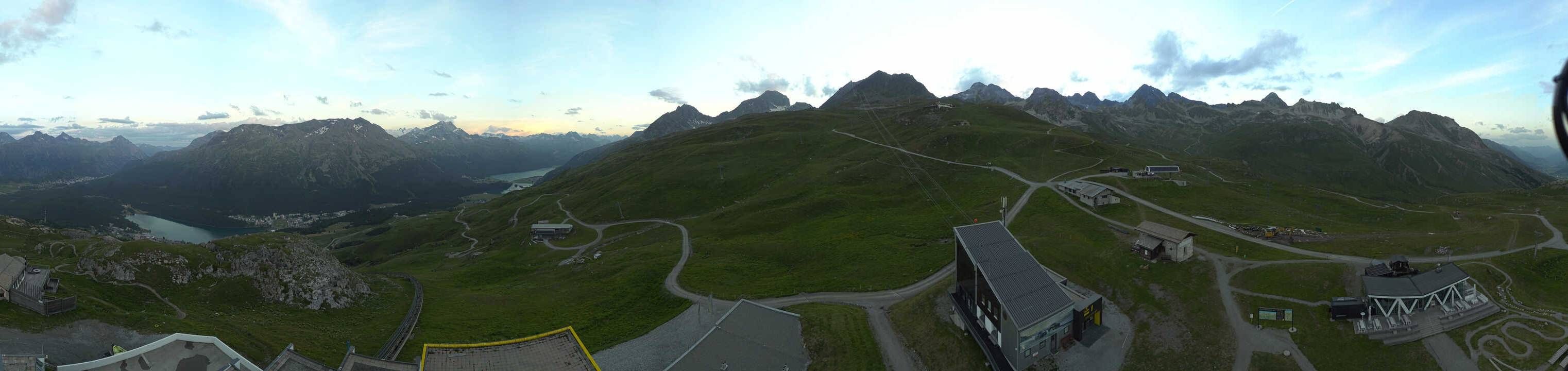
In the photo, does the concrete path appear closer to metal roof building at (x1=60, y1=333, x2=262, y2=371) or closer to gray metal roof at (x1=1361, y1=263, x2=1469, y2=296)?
gray metal roof at (x1=1361, y1=263, x2=1469, y2=296)

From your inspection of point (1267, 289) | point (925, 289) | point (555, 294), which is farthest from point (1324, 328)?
point (555, 294)

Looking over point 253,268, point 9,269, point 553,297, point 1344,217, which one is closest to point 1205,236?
point 1344,217

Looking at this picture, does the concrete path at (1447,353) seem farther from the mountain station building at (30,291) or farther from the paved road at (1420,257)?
the mountain station building at (30,291)

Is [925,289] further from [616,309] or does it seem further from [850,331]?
[616,309]

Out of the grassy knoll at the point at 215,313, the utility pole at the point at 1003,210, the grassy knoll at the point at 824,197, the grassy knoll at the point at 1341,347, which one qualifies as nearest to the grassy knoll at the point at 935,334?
the grassy knoll at the point at 824,197

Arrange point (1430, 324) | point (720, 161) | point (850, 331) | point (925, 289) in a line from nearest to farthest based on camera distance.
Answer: point (1430, 324), point (850, 331), point (925, 289), point (720, 161)

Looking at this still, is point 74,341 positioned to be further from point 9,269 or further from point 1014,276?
point 1014,276
